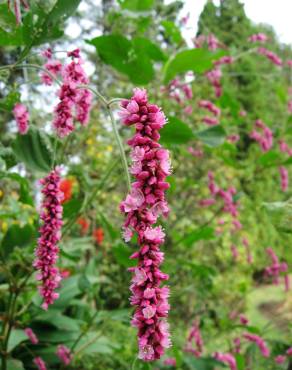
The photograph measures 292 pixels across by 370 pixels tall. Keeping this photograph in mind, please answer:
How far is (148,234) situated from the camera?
0.67 m

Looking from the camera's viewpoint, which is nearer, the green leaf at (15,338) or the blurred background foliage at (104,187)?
the blurred background foliage at (104,187)

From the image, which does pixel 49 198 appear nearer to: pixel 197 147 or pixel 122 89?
pixel 197 147

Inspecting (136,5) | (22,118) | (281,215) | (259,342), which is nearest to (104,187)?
(136,5)

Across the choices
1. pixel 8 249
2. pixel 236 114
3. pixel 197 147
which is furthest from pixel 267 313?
pixel 8 249

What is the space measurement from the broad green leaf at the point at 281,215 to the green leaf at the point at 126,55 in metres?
0.81

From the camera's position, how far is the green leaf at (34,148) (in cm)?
131

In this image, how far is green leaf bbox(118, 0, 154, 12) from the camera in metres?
2.01

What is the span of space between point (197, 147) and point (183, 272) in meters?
1.28

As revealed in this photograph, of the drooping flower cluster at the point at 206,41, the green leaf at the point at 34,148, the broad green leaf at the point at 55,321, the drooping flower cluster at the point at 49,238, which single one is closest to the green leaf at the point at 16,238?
the broad green leaf at the point at 55,321

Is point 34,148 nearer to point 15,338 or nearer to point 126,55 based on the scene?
point 126,55

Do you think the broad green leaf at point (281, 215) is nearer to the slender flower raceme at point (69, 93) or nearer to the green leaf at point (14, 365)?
the slender flower raceme at point (69, 93)

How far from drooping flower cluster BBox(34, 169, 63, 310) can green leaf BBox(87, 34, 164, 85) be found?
0.69 metres

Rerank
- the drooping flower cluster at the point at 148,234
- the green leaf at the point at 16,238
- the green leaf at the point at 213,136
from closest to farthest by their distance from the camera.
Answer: the drooping flower cluster at the point at 148,234
the green leaf at the point at 213,136
the green leaf at the point at 16,238

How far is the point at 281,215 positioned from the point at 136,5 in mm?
1429
